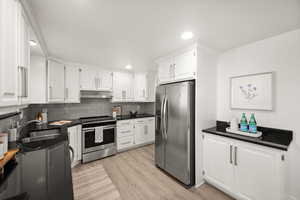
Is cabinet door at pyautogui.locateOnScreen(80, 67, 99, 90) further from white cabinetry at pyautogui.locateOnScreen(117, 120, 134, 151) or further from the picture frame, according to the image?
the picture frame

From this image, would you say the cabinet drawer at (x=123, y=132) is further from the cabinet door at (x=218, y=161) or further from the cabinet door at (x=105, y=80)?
the cabinet door at (x=218, y=161)

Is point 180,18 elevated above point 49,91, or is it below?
above

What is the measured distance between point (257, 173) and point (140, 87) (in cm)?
314

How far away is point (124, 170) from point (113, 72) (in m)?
2.53

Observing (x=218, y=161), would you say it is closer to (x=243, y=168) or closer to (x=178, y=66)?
(x=243, y=168)

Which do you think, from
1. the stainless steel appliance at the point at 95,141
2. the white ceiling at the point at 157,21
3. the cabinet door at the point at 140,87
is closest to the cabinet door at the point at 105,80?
the cabinet door at the point at 140,87

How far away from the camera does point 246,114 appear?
1928 millimetres

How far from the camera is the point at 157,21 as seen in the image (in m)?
1.29

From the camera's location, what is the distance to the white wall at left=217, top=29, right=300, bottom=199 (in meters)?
1.49

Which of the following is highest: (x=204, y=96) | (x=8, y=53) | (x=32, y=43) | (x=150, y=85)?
(x=32, y=43)

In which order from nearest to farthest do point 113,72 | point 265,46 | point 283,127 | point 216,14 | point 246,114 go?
point 216,14 → point 283,127 → point 265,46 → point 246,114 → point 113,72

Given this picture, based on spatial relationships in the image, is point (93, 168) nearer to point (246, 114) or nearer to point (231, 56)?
point (246, 114)

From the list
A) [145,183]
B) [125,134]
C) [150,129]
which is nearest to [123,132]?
[125,134]

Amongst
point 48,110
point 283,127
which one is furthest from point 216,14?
point 48,110
